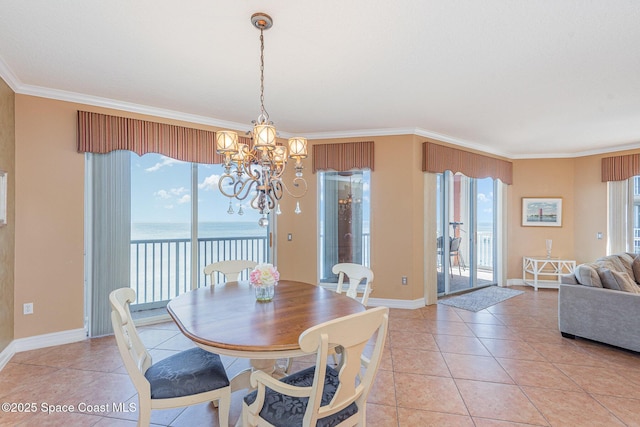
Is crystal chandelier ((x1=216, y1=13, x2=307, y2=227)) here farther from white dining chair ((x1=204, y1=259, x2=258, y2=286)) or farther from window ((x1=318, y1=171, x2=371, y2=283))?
window ((x1=318, y1=171, x2=371, y2=283))

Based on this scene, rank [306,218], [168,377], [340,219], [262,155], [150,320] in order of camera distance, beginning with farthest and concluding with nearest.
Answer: [340,219] < [306,218] < [150,320] < [262,155] < [168,377]

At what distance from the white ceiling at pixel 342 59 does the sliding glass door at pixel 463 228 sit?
1.73 m

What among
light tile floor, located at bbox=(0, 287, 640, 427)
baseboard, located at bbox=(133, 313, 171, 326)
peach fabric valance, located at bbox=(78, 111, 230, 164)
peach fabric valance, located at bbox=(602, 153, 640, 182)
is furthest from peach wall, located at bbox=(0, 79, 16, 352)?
peach fabric valance, located at bbox=(602, 153, 640, 182)

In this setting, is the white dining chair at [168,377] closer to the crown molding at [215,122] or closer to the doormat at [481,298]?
the crown molding at [215,122]

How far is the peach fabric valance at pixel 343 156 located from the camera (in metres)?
4.49

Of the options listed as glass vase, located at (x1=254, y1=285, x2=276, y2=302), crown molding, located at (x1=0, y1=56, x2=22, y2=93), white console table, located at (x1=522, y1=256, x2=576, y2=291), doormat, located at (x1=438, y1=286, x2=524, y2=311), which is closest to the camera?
glass vase, located at (x1=254, y1=285, x2=276, y2=302)

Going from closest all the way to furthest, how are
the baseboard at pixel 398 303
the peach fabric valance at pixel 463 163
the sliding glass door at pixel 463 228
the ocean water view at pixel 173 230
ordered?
1. the ocean water view at pixel 173 230
2. the baseboard at pixel 398 303
3. the peach fabric valance at pixel 463 163
4. the sliding glass door at pixel 463 228

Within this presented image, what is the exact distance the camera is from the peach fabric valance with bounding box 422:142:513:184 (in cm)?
452

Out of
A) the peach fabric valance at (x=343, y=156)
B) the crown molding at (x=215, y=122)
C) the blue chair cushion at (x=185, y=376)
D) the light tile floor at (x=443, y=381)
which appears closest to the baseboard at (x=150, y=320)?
the light tile floor at (x=443, y=381)

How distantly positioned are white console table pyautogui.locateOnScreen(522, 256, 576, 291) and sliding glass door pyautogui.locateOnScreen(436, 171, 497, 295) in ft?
1.86

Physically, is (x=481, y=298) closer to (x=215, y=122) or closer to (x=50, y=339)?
(x=215, y=122)

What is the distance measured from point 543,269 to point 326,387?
5.94m

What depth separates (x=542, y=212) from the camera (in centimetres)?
584

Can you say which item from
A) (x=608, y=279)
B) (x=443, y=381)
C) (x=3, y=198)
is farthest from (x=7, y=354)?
(x=608, y=279)
